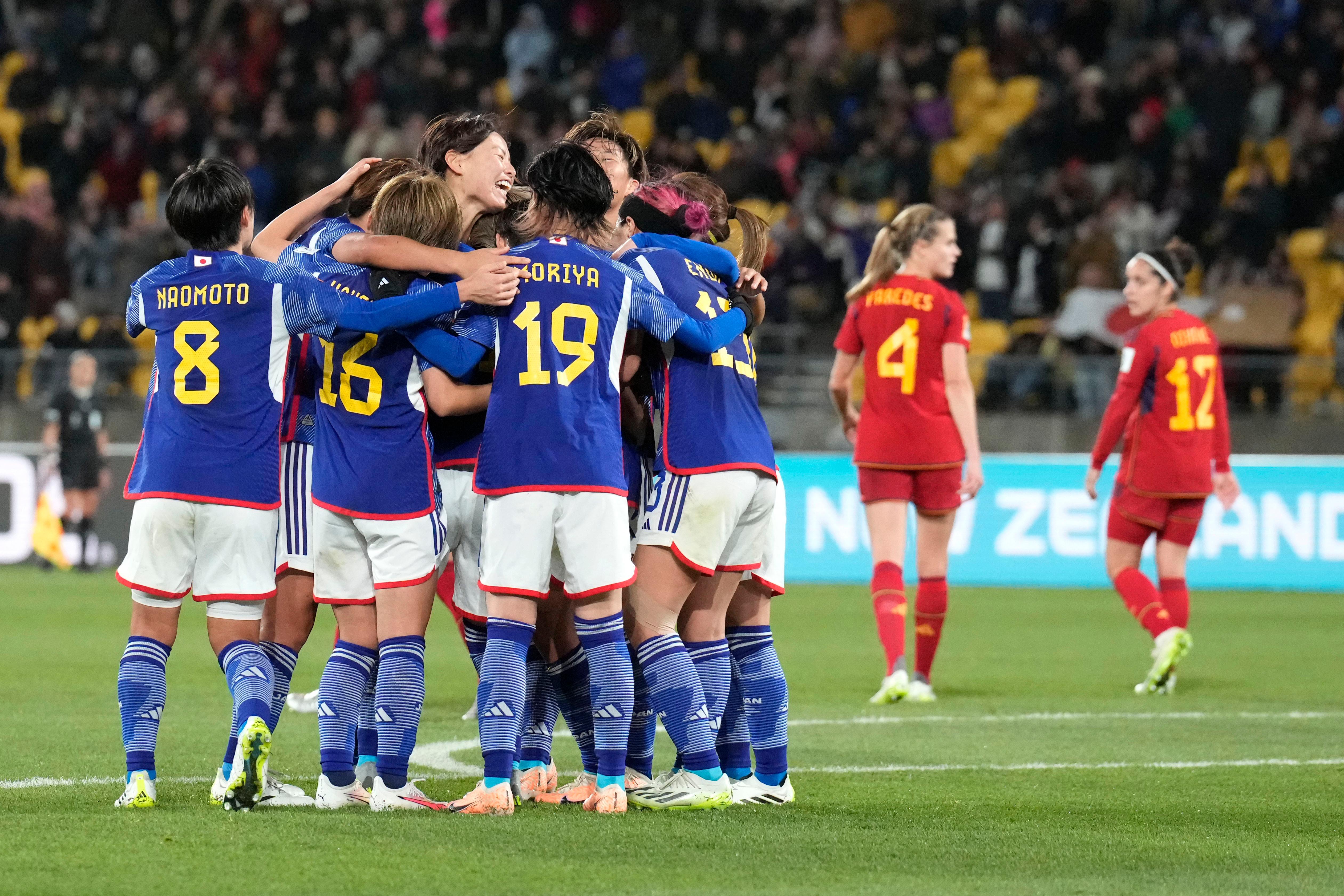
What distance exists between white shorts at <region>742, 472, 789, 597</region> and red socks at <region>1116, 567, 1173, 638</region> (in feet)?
12.2

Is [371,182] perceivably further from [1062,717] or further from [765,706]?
[1062,717]

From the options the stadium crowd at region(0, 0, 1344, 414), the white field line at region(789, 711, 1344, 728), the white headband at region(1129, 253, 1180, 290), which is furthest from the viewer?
the stadium crowd at region(0, 0, 1344, 414)

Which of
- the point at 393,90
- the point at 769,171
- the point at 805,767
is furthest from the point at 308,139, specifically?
the point at 805,767

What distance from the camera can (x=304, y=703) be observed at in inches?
314

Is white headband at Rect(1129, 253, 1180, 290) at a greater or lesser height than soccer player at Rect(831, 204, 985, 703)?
greater

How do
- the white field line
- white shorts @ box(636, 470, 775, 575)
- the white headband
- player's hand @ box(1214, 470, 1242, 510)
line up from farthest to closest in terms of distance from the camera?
player's hand @ box(1214, 470, 1242, 510), the white headband, the white field line, white shorts @ box(636, 470, 775, 575)

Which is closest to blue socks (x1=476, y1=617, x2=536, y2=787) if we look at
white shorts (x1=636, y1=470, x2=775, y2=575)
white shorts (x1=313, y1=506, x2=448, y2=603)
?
white shorts (x1=313, y1=506, x2=448, y2=603)

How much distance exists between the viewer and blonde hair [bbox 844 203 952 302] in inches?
336

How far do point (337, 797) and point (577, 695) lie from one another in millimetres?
818

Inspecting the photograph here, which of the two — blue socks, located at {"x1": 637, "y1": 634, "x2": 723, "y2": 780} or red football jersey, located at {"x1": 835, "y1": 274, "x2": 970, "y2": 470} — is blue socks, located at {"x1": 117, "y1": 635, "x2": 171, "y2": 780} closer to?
blue socks, located at {"x1": 637, "y1": 634, "x2": 723, "y2": 780}

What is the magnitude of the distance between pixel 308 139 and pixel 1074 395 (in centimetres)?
946

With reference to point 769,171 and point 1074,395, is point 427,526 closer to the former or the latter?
point 1074,395

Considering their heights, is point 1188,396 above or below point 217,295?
below

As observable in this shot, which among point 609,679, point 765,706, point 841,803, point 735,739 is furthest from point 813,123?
point 609,679
